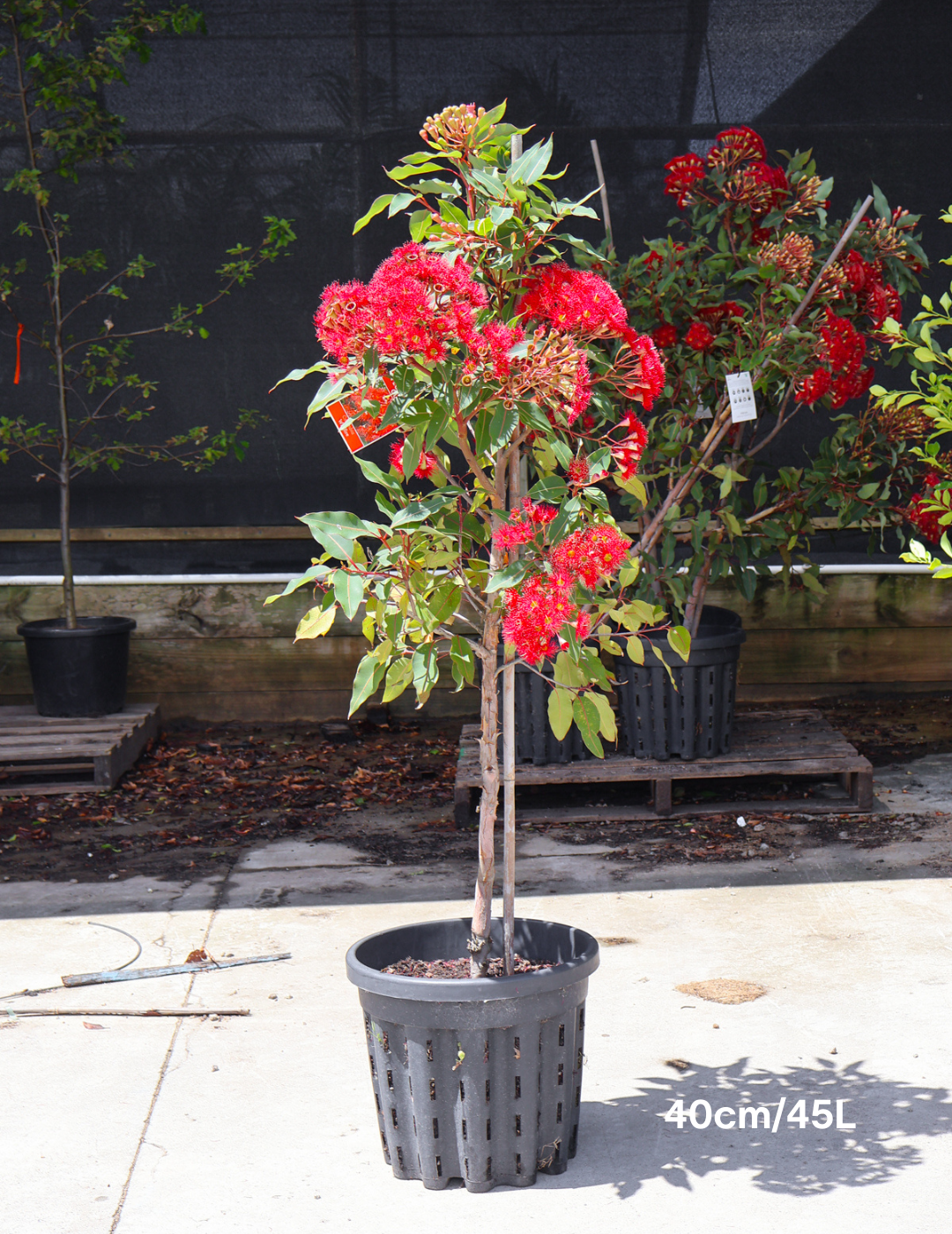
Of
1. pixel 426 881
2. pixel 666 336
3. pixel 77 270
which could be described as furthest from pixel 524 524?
pixel 77 270

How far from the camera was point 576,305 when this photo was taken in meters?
2.04

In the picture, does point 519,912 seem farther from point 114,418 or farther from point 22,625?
point 114,418

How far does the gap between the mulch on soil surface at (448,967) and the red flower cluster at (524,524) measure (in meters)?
0.82

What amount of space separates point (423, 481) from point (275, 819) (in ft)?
6.62

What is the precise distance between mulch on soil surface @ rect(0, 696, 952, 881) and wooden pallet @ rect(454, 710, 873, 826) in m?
0.05

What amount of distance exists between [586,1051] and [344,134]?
438cm

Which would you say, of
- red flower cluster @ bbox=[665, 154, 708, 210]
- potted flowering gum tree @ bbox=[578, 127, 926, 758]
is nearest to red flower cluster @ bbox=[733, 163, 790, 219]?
potted flowering gum tree @ bbox=[578, 127, 926, 758]

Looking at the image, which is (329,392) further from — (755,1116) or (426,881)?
(426,881)

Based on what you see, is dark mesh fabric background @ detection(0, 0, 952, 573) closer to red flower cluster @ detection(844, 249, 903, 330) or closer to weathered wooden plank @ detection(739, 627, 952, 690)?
weathered wooden plank @ detection(739, 627, 952, 690)

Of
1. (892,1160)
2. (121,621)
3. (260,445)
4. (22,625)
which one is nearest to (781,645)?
(260,445)

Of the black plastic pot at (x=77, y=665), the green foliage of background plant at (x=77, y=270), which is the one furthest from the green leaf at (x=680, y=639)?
the black plastic pot at (x=77, y=665)

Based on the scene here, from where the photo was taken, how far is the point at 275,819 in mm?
4566

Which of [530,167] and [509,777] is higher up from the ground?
[530,167]

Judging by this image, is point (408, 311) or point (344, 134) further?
point (344, 134)
